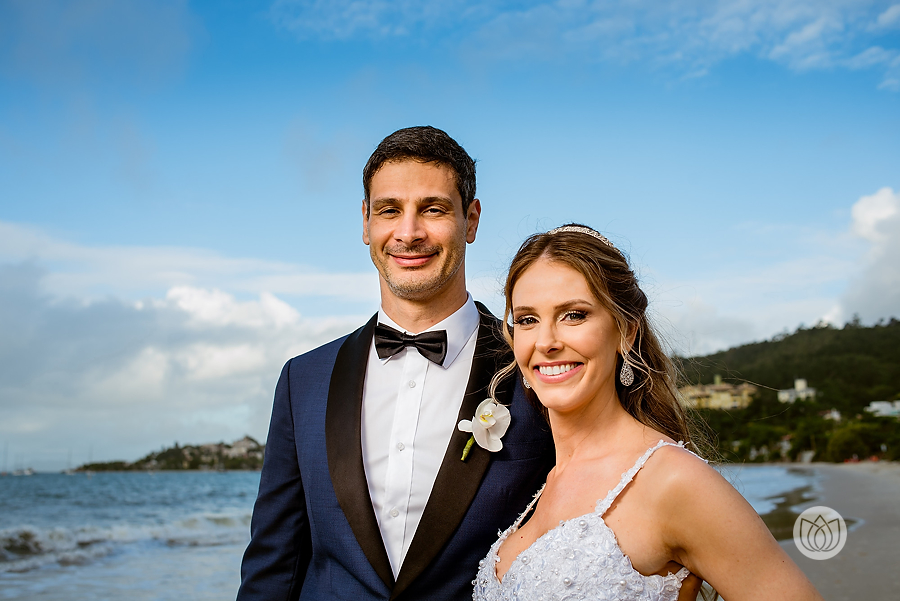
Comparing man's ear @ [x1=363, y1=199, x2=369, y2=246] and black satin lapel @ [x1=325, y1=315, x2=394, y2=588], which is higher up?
man's ear @ [x1=363, y1=199, x2=369, y2=246]

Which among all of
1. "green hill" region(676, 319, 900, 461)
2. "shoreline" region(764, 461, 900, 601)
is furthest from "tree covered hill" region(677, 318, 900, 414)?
"shoreline" region(764, 461, 900, 601)

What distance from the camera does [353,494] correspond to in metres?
2.54

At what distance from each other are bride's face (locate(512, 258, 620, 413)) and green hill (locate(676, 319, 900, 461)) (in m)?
32.5

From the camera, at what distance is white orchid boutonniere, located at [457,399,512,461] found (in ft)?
8.25

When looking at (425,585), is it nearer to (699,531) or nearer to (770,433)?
(699,531)

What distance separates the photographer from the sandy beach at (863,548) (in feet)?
32.1

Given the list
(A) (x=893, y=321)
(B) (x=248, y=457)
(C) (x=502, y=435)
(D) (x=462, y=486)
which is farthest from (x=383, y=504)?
(B) (x=248, y=457)

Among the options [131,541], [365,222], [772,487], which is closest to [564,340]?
[365,222]

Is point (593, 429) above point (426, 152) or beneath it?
beneath

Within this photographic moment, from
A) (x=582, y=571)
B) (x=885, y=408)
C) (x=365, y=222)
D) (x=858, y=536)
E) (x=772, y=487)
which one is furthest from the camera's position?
(x=885, y=408)

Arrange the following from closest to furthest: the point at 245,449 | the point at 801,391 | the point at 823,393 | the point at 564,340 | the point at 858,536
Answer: the point at 564,340 < the point at 858,536 < the point at 823,393 < the point at 801,391 < the point at 245,449

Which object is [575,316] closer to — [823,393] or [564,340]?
[564,340]

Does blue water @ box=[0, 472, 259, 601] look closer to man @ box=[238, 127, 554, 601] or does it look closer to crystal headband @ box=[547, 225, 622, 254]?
man @ box=[238, 127, 554, 601]

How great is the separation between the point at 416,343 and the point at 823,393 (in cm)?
3887
